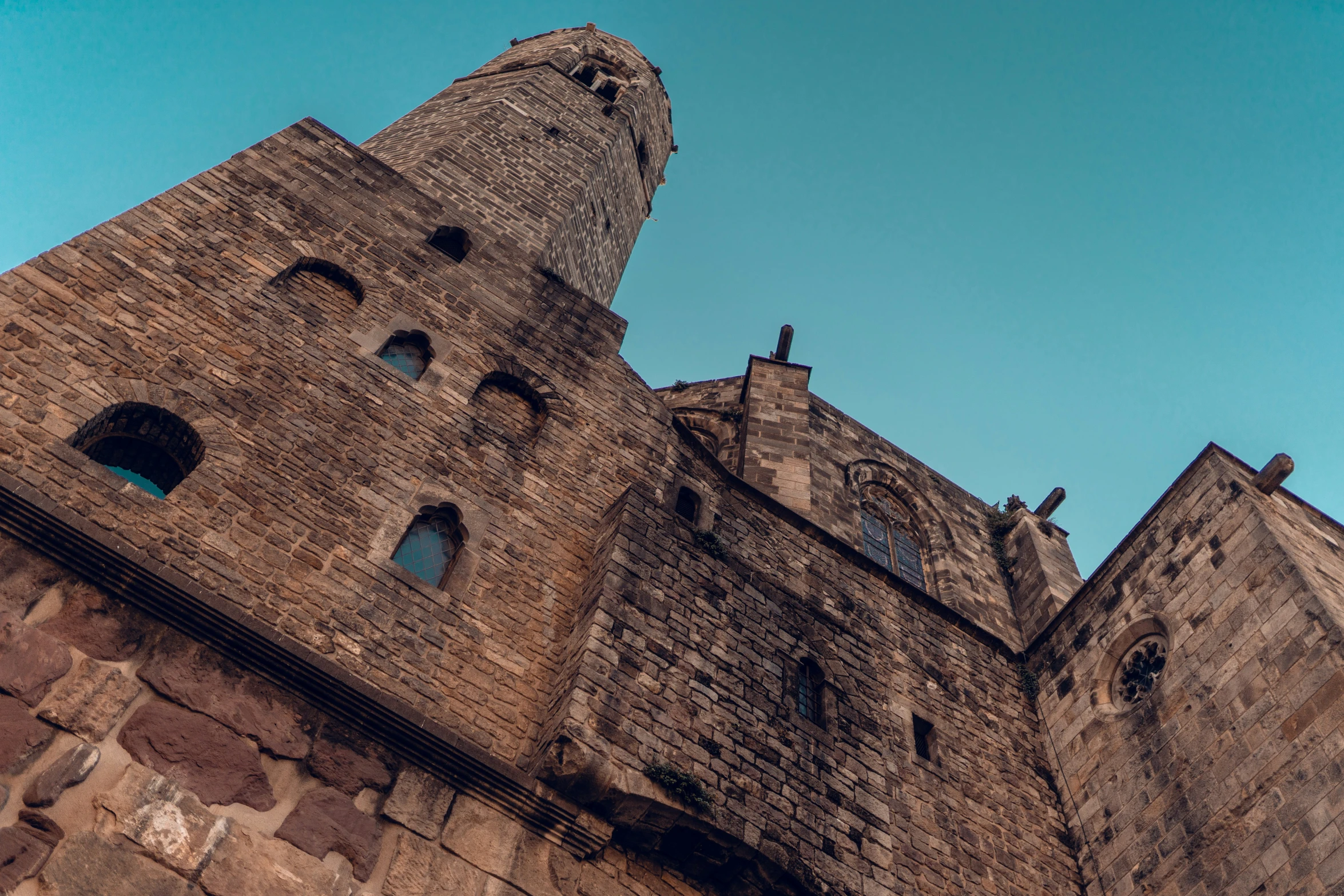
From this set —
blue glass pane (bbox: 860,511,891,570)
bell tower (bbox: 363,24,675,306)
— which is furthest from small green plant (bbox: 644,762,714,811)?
blue glass pane (bbox: 860,511,891,570)

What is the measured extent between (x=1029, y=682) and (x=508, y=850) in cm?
732

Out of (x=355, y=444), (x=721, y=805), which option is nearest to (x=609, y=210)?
(x=355, y=444)

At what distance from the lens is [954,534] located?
48.1 ft

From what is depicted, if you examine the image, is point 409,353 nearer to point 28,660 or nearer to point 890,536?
point 28,660

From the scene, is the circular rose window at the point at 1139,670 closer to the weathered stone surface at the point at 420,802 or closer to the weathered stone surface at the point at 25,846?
the weathered stone surface at the point at 420,802

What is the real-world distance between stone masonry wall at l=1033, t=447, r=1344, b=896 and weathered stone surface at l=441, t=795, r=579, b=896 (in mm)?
4998

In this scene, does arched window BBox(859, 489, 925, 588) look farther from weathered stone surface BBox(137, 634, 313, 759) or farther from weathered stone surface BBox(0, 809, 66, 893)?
weathered stone surface BBox(0, 809, 66, 893)

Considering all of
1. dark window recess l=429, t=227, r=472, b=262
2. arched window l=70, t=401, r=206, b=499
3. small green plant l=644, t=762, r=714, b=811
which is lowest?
small green plant l=644, t=762, r=714, b=811

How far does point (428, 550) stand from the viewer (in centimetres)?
745

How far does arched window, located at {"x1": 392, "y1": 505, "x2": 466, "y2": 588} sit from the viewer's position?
7246 mm

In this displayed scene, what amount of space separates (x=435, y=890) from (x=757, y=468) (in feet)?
26.6

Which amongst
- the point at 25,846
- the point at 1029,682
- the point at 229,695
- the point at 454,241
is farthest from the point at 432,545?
the point at 1029,682

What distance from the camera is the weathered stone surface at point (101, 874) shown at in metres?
4.32

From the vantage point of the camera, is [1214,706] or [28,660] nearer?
[28,660]
